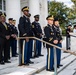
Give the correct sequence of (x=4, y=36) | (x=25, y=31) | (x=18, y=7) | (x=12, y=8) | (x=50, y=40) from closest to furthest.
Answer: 1. (x=50, y=40)
2. (x=25, y=31)
3. (x=4, y=36)
4. (x=12, y=8)
5. (x=18, y=7)

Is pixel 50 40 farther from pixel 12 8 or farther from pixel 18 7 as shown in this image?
pixel 18 7

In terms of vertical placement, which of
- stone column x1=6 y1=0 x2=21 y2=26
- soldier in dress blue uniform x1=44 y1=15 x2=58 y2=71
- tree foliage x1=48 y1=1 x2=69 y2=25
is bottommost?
soldier in dress blue uniform x1=44 y1=15 x2=58 y2=71

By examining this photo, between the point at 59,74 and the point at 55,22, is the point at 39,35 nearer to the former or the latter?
the point at 55,22

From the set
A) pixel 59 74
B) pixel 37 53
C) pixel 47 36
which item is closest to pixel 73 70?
pixel 59 74

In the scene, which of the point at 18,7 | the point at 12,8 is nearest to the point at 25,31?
the point at 12,8

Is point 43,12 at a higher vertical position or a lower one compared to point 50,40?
higher

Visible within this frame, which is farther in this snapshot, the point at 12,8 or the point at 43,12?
the point at 43,12

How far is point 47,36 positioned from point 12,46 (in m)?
3.03

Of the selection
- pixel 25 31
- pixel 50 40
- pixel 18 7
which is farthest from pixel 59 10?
pixel 50 40

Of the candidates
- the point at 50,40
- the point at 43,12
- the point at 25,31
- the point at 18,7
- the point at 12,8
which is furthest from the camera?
the point at 43,12

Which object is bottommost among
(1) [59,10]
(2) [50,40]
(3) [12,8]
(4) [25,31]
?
(2) [50,40]

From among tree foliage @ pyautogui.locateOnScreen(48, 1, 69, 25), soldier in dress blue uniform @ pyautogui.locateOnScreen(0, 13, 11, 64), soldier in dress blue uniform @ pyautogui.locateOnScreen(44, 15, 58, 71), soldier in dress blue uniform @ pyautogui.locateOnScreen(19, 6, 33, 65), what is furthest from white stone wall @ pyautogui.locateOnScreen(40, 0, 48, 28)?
tree foliage @ pyautogui.locateOnScreen(48, 1, 69, 25)

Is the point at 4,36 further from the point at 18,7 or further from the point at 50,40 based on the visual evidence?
the point at 18,7

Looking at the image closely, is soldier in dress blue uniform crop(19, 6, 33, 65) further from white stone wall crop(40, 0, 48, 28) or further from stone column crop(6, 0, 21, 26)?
white stone wall crop(40, 0, 48, 28)
